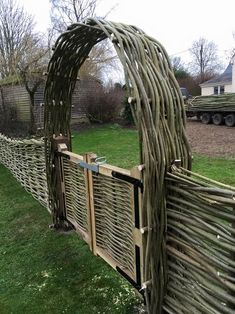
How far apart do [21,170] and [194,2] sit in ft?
85.4

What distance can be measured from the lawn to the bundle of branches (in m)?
11.4

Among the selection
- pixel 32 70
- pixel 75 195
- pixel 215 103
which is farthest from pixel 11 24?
pixel 75 195

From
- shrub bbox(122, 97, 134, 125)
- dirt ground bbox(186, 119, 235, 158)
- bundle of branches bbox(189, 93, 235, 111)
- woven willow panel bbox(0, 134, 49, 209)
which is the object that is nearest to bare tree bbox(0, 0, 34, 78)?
shrub bbox(122, 97, 134, 125)

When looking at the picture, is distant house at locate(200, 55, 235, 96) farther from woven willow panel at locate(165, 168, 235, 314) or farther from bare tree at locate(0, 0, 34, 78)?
woven willow panel at locate(165, 168, 235, 314)

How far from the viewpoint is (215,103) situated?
14758mm

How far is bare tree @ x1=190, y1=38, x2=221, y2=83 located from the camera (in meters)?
44.7

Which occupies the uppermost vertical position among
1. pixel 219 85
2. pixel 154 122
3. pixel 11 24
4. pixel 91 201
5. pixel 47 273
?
pixel 11 24

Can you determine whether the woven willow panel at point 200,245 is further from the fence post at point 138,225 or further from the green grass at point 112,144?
the green grass at point 112,144

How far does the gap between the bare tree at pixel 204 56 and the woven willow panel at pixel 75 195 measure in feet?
145

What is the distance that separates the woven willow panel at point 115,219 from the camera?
82.5 inches

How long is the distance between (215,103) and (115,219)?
44.4ft

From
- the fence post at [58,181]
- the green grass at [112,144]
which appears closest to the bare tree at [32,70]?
the green grass at [112,144]

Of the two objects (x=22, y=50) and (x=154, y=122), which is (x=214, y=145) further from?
(x=22, y=50)

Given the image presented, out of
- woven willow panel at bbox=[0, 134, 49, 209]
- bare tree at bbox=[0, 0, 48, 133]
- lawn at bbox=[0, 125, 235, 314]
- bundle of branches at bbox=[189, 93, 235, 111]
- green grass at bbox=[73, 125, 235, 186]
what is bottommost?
lawn at bbox=[0, 125, 235, 314]
